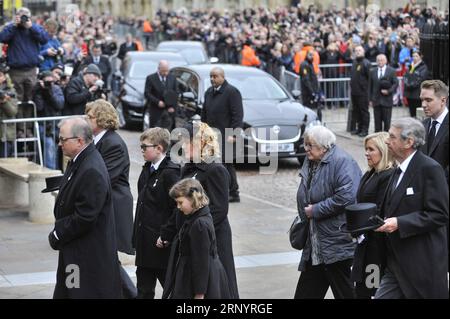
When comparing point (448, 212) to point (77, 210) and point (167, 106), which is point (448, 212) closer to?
point (77, 210)

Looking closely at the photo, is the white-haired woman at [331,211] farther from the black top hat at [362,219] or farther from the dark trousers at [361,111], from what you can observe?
the dark trousers at [361,111]

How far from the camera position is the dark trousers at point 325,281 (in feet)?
29.1

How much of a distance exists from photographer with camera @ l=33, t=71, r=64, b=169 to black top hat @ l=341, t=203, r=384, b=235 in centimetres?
854

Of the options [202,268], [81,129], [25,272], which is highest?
[81,129]

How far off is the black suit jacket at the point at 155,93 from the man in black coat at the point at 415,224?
481 inches

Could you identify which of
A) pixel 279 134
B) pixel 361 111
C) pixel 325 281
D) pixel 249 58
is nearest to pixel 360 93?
pixel 361 111

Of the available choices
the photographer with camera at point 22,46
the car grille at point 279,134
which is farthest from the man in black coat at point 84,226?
the car grille at point 279,134

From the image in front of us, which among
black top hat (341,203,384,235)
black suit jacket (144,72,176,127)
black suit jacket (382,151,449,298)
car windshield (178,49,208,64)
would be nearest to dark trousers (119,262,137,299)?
black top hat (341,203,384,235)

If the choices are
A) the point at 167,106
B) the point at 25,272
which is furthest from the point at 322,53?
the point at 25,272

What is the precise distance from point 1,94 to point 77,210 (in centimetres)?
745

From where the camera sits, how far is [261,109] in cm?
1905

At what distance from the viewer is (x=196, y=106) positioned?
1978cm

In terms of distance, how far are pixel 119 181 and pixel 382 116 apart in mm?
12510

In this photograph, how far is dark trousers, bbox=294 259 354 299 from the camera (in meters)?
8.88
